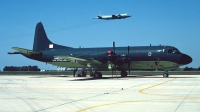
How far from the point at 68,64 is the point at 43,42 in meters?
7.90

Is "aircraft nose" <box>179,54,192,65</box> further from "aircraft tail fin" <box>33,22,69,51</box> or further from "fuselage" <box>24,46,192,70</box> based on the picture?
"aircraft tail fin" <box>33,22,69,51</box>

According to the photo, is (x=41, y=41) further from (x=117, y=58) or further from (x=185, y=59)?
(x=185, y=59)

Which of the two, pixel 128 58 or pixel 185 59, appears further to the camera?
pixel 128 58

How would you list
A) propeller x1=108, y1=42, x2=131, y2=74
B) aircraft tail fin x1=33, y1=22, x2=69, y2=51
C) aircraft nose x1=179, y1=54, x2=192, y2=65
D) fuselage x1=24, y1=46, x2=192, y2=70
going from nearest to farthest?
aircraft nose x1=179, y1=54, x2=192, y2=65 → fuselage x1=24, y1=46, x2=192, y2=70 → propeller x1=108, y1=42, x2=131, y2=74 → aircraft tail fin x1=33, y1=22, x2=69, y2=51

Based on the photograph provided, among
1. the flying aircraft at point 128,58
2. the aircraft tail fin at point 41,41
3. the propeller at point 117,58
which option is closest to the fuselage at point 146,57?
the flying aircraft at point 128,58

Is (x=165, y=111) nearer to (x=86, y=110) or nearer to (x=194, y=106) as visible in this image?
(x=194, y=106)

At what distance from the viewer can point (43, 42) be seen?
5347 cm

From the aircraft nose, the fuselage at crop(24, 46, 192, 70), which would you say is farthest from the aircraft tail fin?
the aircraft nose

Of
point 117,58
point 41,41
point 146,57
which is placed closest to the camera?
point 146,57

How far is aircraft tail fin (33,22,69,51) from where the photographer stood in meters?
53.0

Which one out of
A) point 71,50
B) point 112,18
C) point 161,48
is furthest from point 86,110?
point 112,18

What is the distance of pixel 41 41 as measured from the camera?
5362 cm

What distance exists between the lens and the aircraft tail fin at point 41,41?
174 ft

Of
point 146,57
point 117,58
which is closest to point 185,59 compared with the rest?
point 146,57
